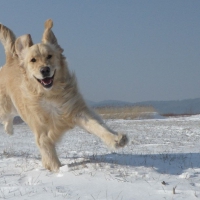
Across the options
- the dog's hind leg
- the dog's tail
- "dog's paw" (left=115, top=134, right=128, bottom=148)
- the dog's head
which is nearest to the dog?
the dog's head

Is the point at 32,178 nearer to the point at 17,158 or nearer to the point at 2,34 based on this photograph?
the point at 17,158

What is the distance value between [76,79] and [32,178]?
159 centimetres

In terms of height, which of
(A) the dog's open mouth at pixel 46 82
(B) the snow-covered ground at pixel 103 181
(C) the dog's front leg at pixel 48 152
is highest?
(A) the dog's open mouth at pixel 46 82

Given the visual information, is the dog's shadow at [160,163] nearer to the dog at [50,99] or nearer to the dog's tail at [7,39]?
the dog at [50,99]

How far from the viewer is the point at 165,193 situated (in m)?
3.46

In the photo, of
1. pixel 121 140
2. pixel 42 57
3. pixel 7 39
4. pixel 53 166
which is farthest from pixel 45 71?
pixel 7 39

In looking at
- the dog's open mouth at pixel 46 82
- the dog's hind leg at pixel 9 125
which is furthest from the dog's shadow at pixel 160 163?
the dog's hind leg at pixel 9 125

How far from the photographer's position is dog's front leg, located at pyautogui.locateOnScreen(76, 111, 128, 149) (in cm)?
428

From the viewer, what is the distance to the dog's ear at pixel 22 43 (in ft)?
17.6

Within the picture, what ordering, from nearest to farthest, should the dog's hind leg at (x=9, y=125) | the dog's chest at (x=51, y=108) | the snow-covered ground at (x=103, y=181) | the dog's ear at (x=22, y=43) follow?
the snow-covered ground at (x=103, y=181)
the dog's chest at (x=51, y=108)
the dog's ear at (x=22, y=43)
the dog's hind leg at (x=9, y=125)

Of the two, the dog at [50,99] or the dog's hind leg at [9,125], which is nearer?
the dog at [50,99]

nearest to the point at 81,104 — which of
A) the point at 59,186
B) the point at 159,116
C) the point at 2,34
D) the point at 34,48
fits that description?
the point at 34,48

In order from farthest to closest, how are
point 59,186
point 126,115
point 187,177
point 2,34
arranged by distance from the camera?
point 126,115 < point 2,34 < point 187,177 < point 59,186

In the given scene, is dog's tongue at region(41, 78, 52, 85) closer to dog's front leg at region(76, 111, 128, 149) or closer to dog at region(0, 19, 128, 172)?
dog at region(0, 19, 128, 172)
